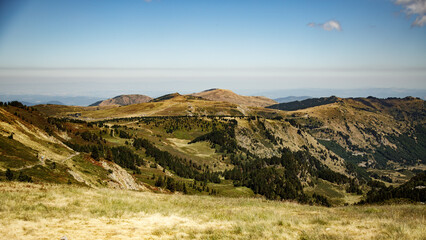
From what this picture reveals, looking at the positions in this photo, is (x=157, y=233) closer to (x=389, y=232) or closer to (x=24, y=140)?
(x=389, y=232)

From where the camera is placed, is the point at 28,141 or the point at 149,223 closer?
the point at 149,223

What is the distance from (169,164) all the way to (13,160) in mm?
93587

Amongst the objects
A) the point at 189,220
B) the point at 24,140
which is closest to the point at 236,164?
the point at 24,140

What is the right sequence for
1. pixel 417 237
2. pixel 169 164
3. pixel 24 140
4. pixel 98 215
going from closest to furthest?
1. pixel 417 237
2. pixel 98 215
3. pixel 24 140
4. pixel 169 164

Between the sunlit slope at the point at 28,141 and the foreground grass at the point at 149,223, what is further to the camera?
the sunlit slope at the point at 28,141

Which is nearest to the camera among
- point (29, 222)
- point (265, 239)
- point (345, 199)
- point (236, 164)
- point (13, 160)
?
point (265, 239)

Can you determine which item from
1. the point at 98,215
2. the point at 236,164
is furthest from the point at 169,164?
the point at 98,215

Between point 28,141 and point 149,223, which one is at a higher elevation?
point 149,223

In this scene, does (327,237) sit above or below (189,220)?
above

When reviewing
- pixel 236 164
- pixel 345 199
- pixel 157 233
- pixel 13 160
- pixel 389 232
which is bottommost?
pixel 345 199

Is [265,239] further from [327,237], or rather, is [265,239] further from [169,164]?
[169,164]

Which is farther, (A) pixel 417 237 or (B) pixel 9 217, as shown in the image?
(B) pixel 9 217

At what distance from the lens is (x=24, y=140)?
4800cm

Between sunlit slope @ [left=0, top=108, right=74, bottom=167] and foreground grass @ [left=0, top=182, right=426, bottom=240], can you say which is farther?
sunlit slope @ [left=0, top=108, right=74, bottom=167]
